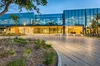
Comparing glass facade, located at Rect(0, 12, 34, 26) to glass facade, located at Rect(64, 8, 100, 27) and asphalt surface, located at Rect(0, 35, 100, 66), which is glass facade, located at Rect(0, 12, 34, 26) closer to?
glass facade, located at Rect(64, 8, 100, 27)

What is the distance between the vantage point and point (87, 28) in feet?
240

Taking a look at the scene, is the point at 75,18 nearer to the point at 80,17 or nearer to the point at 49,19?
the point at 80,17

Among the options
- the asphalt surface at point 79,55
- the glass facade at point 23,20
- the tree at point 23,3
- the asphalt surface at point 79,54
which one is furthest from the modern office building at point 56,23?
the tree at point 23,3

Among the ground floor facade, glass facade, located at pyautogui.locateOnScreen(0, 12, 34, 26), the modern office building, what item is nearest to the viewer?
the modern office building

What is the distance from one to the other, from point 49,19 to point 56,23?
3814 mm

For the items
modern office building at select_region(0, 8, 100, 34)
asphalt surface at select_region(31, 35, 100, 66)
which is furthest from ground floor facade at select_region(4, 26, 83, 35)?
asphalt surface at select_region(31, 35, 100, 66)

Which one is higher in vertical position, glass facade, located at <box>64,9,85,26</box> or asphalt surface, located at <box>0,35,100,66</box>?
glass facade, located at <box>64,9,85,26</box>

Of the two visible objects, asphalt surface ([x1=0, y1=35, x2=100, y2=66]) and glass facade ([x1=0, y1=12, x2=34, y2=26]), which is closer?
asphalt surface ([x1=0, y1=35, x2=100, y2=66])

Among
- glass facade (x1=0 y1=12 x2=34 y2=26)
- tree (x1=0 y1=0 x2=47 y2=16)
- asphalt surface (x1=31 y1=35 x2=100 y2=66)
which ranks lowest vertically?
asphalt surface (x1=31 y1=35 x2=100 y2=66)

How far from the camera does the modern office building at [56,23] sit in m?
73.9

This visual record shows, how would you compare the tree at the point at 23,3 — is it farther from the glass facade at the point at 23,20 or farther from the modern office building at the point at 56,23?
the glass facade at the point at 23,20

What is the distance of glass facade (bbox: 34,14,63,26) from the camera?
248ft

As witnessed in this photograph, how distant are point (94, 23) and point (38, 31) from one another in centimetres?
2705

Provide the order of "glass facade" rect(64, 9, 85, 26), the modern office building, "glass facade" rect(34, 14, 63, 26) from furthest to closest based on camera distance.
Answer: "glass facade" rect(34, 14, 63, 26) → "glass facade" rect(64, 9, 85, 26) → the modern office building
